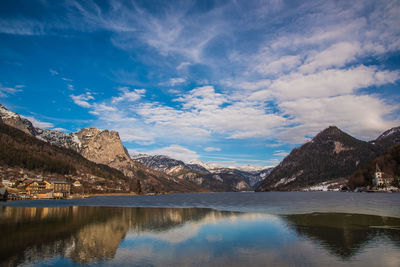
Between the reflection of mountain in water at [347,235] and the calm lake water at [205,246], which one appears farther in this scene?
the reflection of mountain in water at [347,235]

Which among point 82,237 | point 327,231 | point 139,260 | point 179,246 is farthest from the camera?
point 327,231

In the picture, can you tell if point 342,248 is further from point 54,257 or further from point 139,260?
point 54,257

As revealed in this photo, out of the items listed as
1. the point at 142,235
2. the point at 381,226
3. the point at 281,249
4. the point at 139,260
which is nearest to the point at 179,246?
the point at 139,260

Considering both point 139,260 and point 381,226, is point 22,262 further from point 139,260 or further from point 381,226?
point 381,226

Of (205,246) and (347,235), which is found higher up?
(205,246)

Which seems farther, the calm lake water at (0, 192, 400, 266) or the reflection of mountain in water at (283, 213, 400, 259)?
the reflection of mountain in water at (283, 213, 400, 259)

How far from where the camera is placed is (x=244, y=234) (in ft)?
134

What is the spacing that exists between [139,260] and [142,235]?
14.9 metres

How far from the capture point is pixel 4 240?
112 feet

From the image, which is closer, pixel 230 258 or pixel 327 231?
pixel 230 258

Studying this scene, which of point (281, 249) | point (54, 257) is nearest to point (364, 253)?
point (281, 249)

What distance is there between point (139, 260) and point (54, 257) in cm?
917

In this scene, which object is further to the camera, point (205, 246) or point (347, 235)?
point (347, 235)

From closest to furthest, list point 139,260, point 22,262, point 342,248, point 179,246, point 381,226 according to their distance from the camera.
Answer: point 22,262 < point 139,260 < point 342,248 < point 179,246 < point 381,226
